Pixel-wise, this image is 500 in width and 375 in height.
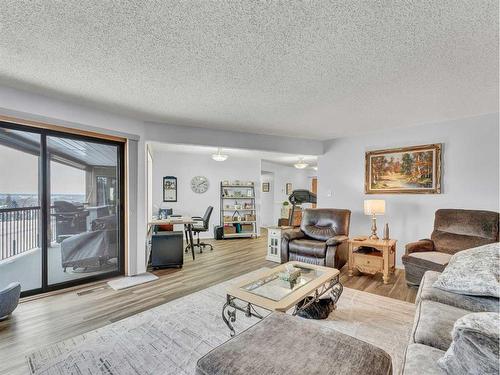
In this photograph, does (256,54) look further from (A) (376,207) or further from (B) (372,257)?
(B) (372,257)

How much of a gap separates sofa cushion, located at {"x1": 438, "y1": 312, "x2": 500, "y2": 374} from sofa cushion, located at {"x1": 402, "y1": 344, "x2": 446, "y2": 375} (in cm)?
8

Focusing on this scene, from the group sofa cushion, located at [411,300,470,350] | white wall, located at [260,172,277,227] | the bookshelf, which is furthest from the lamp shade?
white wall, located at [260,172,277,227]

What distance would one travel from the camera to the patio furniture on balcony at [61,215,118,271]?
317cm

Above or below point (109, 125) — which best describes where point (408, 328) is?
below

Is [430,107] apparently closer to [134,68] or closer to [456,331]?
[456,331]

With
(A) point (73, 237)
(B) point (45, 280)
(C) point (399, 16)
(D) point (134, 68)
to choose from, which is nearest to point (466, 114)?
(C) point (399, 16)

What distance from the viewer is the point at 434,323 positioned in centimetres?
136

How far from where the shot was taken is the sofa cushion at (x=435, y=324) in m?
1.21

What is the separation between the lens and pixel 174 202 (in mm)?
6293

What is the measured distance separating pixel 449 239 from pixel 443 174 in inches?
39.8

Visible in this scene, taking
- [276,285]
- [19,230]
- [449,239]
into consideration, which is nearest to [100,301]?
[19,230]

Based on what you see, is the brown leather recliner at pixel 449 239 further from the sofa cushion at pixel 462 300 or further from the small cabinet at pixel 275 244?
the small cabinet at pixel 275 244

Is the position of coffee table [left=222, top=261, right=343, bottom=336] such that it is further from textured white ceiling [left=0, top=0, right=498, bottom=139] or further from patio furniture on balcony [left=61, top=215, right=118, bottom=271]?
patio furniture on balcony [left=61, top=215, right=118, bottom=271]

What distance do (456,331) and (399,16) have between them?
166 centimetres
